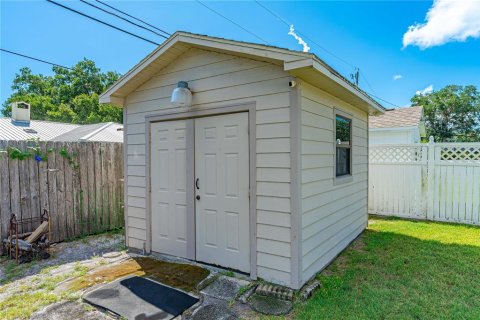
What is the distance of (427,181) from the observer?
6.44 m

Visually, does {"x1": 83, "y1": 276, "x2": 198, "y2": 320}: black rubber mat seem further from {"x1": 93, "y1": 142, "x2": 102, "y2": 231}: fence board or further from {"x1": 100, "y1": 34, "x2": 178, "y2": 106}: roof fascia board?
{"x1": 100, "y1": 34, "x2": 178, "y2": 106}: roof fascia board

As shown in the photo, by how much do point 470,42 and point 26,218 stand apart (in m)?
22.7

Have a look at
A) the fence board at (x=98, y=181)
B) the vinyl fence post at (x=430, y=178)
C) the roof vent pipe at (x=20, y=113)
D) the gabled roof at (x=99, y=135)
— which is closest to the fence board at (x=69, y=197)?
the fence board at (x=98, y=181)

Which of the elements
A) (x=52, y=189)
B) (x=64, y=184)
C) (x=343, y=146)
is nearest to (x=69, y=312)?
(x=52, y=189)

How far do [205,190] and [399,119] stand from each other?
397 inches

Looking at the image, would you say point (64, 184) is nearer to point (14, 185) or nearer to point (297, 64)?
point (14, 185)

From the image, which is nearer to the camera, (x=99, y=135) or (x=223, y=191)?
(x=223, y=191)

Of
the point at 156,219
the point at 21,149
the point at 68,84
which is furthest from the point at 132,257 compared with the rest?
the point at 68,84

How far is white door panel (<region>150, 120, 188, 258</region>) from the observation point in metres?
3.98

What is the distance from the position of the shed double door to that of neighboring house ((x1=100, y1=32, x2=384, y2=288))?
0.02 metres

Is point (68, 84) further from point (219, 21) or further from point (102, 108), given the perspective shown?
point (219, 21)

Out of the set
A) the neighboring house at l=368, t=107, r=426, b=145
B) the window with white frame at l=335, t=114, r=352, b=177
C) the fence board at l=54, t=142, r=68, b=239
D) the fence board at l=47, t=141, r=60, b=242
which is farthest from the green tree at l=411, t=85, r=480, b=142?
the fence board at l=47, t=141, r=60, b=242

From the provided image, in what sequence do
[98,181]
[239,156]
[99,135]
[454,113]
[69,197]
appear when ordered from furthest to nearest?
[454,113], [99,135], [98,181], [69,197], [239,156]

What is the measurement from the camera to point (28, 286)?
10.6ft
